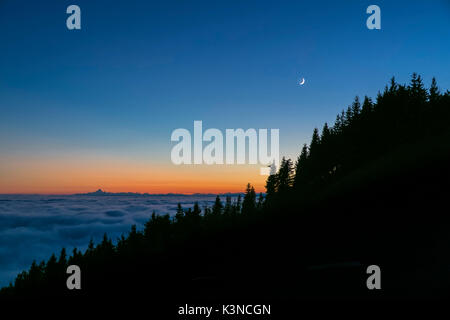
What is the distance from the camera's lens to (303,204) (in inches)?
230

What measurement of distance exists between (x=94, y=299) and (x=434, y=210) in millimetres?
7820

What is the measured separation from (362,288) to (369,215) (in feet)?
5.22

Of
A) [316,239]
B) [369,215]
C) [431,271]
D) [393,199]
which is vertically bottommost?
[431,271]

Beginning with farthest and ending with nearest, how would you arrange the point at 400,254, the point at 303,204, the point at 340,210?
the point at 303,204
the point at 340,210
the point at 400,254

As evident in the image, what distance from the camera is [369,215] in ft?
16.4

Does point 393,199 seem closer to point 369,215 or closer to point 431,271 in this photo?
point 369,215
